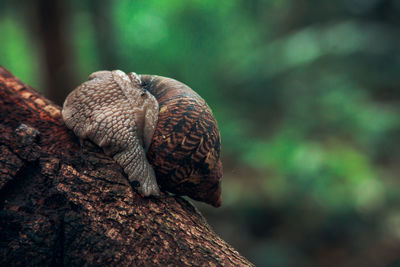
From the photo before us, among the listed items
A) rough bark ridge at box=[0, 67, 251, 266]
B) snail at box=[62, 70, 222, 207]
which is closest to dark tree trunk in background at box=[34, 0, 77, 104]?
snail at box=[62, 70, 222, 207]

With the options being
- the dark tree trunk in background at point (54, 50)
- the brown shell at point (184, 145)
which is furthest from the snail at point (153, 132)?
the dark tree trunk in background at point (54, 50)

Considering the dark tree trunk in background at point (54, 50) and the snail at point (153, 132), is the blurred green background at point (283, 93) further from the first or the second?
the snail at point (153, 132)

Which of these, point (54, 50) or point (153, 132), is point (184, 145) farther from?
point (54, 50)

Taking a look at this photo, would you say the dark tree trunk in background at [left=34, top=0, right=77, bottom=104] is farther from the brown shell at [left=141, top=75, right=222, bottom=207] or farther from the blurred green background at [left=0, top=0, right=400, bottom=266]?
the brown shell at [left=141, top=75, right=222, bottom=207]

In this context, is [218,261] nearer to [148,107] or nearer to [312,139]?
[148,107]

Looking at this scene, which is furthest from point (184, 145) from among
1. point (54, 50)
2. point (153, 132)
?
point (54, 50)

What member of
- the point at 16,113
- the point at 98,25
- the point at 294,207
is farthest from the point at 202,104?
the point at 98,25
